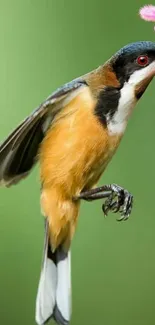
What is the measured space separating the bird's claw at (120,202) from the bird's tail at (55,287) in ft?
0.83

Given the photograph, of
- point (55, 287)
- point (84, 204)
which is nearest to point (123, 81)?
point (55, 287)

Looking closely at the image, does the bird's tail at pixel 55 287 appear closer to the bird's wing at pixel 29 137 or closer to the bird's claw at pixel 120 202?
the bird's wing at pixel 29 137

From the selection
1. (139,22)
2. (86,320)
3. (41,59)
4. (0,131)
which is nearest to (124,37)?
(139,22)

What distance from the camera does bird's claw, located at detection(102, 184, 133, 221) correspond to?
4.08 feet

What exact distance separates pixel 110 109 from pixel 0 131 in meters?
0.65

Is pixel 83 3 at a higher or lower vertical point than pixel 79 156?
higher

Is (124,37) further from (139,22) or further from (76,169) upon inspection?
(76,169)

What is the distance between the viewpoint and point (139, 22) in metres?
1.99

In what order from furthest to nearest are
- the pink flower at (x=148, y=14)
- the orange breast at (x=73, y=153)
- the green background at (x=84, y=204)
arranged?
the green background at (x=84, y=204), the orange breast at (x=73, y=153), the pink flower at (x=148, y=14)

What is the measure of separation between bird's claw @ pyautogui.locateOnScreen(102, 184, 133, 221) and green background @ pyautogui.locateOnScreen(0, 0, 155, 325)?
67 centimetres

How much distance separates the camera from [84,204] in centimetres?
197

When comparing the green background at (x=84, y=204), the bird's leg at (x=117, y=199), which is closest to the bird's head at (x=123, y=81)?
the bird's leg at (x=117, y=199)

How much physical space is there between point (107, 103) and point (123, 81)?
1.7 inches

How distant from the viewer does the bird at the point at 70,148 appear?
127 centimetres
